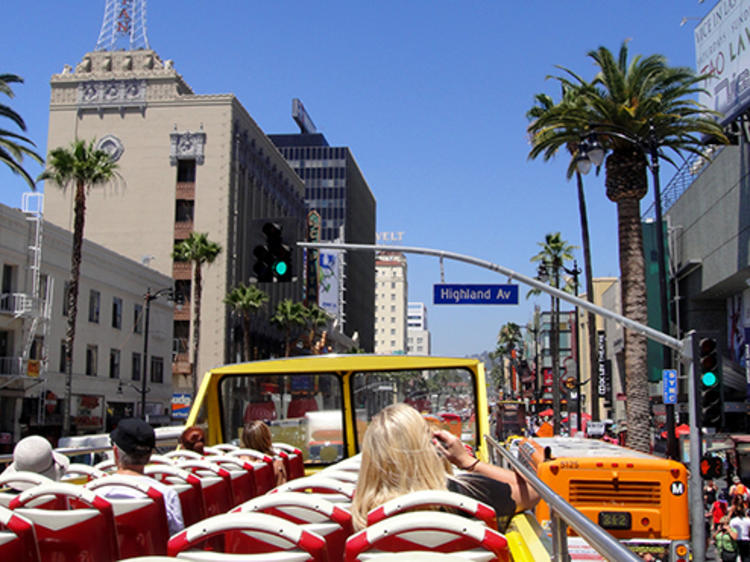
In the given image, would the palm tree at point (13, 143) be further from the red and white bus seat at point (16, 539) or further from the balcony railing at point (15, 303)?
the red and white bus seat at point (16, 539)

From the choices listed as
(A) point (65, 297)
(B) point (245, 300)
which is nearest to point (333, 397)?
(A) point (65, 297)

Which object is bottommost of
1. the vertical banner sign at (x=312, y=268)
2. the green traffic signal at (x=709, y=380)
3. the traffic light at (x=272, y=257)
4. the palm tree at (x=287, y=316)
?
the green traffic signal at (x=709, y=380)

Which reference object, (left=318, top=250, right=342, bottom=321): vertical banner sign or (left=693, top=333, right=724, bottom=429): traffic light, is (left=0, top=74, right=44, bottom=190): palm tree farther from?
(left=318, top=250, right=342, bottom=321): vertical banner sign

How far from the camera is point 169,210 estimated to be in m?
71.2

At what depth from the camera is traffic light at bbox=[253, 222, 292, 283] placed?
1638cm

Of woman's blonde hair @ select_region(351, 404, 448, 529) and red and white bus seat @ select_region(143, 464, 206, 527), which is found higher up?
woman's blonde hair @ select_region(351, 404, 448, 529)

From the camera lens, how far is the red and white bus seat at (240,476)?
6.27m

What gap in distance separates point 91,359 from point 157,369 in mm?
9695

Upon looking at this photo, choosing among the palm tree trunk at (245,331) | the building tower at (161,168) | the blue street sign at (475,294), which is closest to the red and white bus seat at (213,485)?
the blue street sign at (475,294)

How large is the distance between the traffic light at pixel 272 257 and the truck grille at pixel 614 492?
7.67m

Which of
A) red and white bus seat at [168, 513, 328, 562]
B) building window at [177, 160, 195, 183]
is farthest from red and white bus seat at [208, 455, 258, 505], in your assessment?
building window at [177, 160, 195, 183]

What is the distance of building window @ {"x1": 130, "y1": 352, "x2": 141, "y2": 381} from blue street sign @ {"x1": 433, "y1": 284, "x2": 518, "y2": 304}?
1487 inches

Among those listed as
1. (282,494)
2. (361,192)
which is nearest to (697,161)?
(282,494)

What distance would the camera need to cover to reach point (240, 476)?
6.36 m
